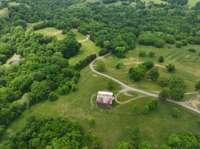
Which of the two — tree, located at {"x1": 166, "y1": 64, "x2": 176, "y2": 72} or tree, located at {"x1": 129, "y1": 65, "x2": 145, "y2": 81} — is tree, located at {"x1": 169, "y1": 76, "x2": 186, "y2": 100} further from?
tree, located at {"x1": 166, "y1": 64, "x2": 176, "y2": 72}

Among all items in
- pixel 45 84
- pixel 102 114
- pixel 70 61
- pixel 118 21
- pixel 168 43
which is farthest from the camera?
pixel 118 21

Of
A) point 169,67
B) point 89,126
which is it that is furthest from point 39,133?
point 169,67

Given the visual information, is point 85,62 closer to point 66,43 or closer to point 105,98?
point 66,43

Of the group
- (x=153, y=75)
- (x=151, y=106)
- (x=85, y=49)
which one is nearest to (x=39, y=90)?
(x=151, y=106)

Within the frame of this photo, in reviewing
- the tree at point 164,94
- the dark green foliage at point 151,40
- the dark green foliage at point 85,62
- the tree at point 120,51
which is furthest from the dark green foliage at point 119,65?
the dark green foliage at point 151,40

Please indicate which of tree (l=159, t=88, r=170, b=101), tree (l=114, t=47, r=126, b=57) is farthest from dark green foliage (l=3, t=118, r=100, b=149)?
tree (l=114, t=47, r=126, b=57)

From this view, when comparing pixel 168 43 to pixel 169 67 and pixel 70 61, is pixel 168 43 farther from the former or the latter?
A: pixel 70 61
